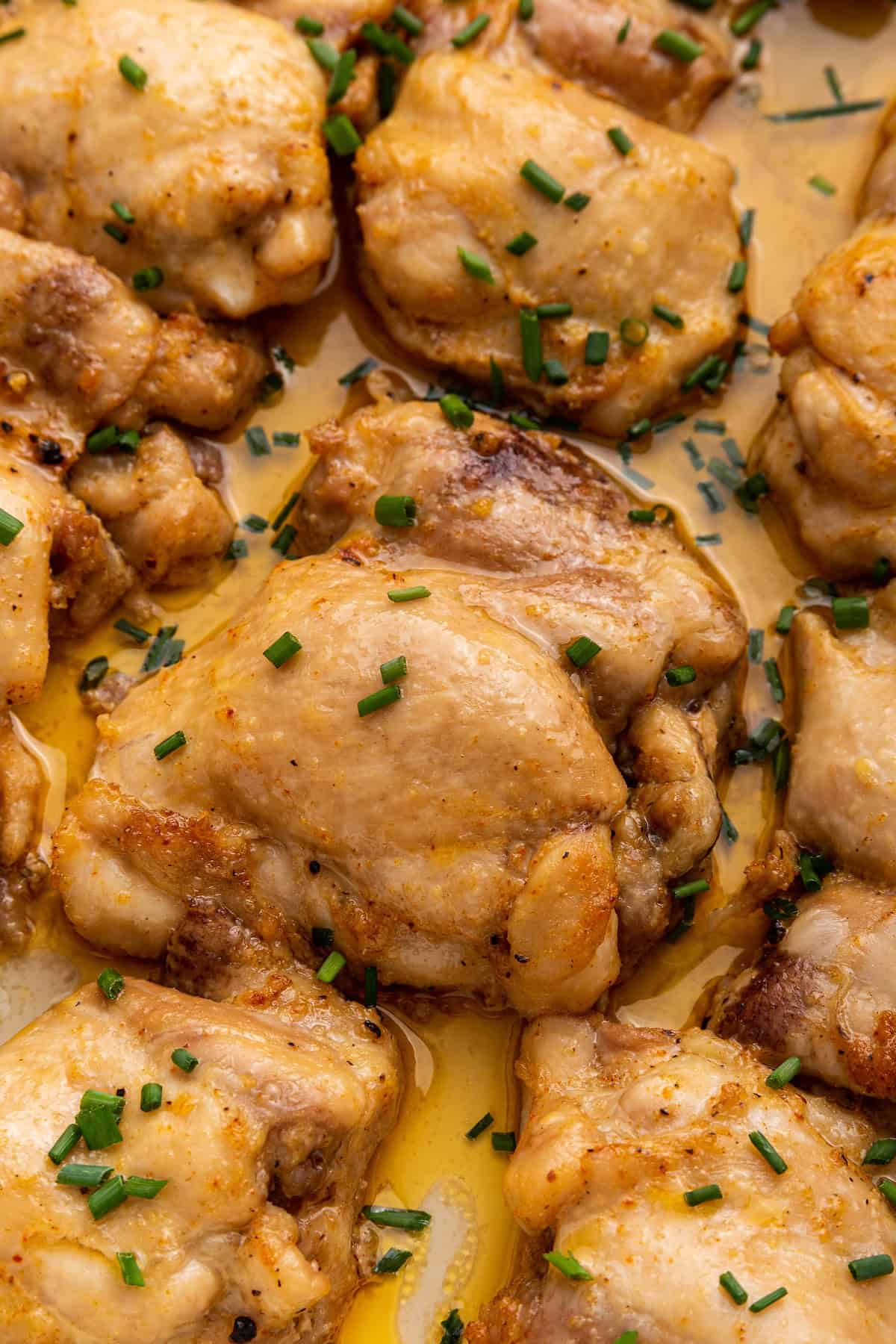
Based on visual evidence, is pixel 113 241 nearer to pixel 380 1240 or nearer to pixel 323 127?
pixel 323 127

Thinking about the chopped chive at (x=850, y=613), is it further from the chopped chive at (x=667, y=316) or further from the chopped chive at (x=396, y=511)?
the chopped chive at (x=396, y=511)

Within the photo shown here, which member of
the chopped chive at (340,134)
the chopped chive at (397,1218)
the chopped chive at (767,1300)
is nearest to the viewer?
the chopped chive at (767,1300)

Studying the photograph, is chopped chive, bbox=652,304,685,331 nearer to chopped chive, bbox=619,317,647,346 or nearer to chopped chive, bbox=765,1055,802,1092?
chopped chive, bbox=619,317,647,346

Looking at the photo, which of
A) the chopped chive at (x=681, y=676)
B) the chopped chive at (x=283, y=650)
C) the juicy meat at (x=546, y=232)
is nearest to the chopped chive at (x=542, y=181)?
the juicy meat at (x=546, y=232)

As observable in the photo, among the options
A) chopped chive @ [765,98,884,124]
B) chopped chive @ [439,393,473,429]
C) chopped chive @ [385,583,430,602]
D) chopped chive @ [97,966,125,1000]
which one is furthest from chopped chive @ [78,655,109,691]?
chopped chive @ [765,98,884,124]

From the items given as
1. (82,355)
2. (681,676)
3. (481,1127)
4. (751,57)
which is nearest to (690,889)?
A: (681,676)
